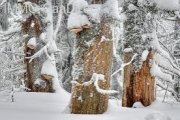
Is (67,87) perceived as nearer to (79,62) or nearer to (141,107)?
(141,107)

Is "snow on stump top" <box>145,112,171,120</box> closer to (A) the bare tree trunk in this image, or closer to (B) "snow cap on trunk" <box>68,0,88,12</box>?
(B) "snow cap on trunk" <box>68,0,88,12</box>

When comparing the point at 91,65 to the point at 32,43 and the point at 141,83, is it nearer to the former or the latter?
the point at 141,83

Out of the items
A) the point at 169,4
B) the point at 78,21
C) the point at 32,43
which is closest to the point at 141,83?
the point at 169,4

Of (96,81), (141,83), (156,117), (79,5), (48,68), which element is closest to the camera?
(156,117)

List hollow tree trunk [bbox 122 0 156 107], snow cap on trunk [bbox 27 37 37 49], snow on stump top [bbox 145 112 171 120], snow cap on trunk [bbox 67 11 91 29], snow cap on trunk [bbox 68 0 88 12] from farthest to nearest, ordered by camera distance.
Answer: snow cap on trunk [bbox 27 37 37 49] → hollow tree trunk [bbox 122 0 156 107] → snow cap on trunk [bbox 68 0 88 12] → snow cap on trunk [bbox 67 11 91 29] → snow on stump top [bbox 145 112 171 120]

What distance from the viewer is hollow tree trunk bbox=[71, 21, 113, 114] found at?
658cm

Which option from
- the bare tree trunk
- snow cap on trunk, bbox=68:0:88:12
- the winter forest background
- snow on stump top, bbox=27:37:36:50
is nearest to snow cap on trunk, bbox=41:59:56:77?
the winter forest background

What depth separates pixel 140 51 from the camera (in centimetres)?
788

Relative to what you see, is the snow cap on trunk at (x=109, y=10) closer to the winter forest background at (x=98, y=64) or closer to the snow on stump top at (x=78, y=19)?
the winter forest background at (x=98, y=64)

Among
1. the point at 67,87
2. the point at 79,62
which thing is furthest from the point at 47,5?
the point at 67,87

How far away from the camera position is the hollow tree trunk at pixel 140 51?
25.7 ft

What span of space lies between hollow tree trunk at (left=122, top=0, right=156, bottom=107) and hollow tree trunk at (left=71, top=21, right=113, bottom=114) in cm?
131

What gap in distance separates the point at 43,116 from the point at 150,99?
2.36m

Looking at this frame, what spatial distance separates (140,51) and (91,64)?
63.9 inches
